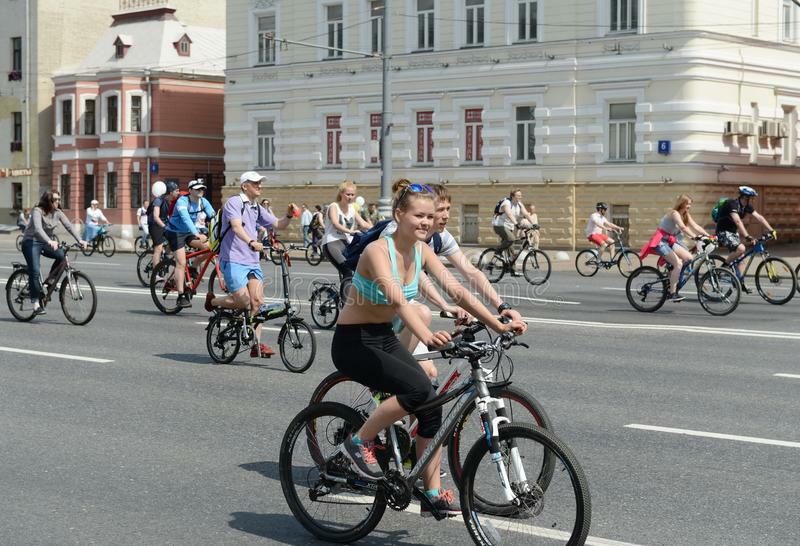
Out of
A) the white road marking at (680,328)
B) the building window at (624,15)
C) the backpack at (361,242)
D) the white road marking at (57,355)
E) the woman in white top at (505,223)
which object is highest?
the building window at (624,15)

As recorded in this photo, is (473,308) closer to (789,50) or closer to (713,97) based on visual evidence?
(713,97)

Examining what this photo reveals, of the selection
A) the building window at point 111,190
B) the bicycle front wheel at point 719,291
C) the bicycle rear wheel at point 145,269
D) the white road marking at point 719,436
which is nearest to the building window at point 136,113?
the building window at point 111,190

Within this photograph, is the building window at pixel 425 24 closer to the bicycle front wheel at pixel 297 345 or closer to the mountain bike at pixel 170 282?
the mountain bike at pixel 170 282

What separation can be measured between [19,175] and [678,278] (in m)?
49.6

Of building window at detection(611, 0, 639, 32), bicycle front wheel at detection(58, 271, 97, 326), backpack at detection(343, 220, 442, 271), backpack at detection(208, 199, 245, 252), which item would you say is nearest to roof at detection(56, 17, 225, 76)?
building window at detection(611, 0, 639, 32)

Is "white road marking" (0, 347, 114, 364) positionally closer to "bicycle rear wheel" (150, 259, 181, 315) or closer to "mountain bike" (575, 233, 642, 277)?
"bicycle rear wheel" (150, 259, 181, 315)

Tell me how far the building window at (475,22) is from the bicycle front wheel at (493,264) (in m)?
16.6

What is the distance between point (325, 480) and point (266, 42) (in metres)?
43.2

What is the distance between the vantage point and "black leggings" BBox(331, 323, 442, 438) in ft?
19.4

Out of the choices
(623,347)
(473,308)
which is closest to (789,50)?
(623,347)

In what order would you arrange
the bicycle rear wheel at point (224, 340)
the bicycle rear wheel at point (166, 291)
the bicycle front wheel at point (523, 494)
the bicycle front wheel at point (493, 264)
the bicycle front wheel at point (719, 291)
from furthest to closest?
the bicycle front wheel at point (493, 264) → the bicycle front wheel at point (719, 291) → the bicycle rear wheel at point (166, 291) → the bicycle rear wheel at point (224, 340) → the bicycle front wheel at point (523, 494)

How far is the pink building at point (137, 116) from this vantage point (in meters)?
57.2

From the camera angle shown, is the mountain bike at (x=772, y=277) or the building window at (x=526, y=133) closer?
the mountain bike at (x=772, y=277)

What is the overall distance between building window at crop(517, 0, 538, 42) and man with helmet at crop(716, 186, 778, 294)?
68.6ft
